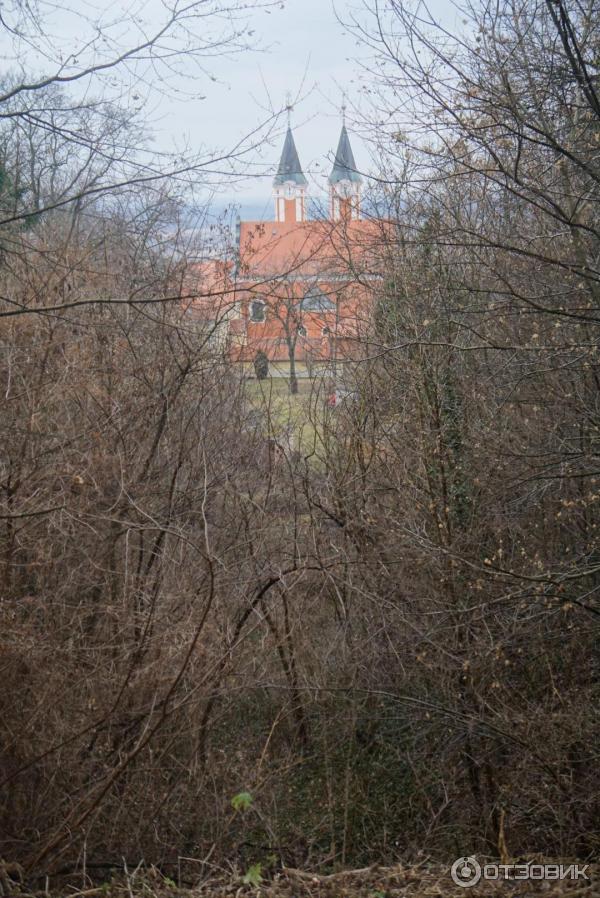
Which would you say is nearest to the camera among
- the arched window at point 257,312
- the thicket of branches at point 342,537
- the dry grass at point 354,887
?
the dry grass at point 354,887

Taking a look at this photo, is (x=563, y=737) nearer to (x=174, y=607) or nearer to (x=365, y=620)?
(x=365, y=620)

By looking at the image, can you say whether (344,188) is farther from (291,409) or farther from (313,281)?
(291,409)

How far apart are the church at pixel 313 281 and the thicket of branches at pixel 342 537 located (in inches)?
22.4

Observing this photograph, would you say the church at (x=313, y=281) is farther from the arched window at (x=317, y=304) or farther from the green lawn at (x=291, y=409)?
the green lawn at (x=291, y=409)

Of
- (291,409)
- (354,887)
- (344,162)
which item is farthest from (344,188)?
(354,887)

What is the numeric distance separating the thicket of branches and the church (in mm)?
569

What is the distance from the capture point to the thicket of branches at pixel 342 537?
6.66 m

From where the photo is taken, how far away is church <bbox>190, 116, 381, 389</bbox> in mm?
10797

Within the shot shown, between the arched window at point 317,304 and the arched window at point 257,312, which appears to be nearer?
the arched window at point 257,312

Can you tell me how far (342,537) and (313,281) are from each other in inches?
128

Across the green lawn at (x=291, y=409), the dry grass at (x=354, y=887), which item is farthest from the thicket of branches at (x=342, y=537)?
the dry grass at (x=354, y=887)

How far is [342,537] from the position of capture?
10133 millimetres

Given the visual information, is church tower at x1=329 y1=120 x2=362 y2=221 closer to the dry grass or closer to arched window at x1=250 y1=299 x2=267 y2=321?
arched window at x1=250 y1=299 x2=267 y2=321

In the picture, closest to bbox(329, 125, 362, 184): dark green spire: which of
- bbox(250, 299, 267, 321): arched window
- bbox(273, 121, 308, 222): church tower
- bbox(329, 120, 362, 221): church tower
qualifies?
bbox(329, 120, 362, 221): church tower
